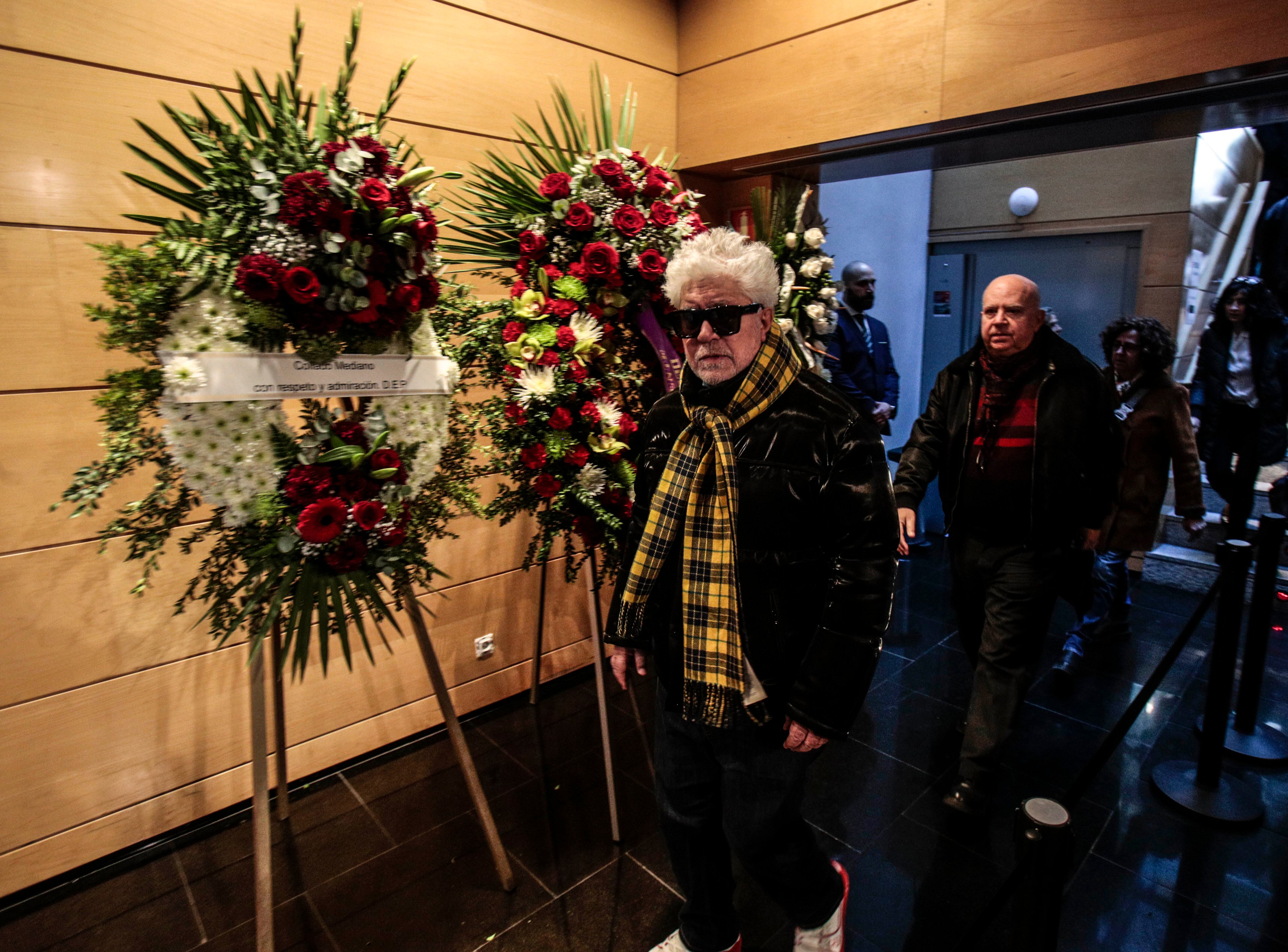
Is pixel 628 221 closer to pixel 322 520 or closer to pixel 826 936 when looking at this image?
pixel 322 520

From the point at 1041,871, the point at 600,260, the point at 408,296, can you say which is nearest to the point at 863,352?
the point at 600,260

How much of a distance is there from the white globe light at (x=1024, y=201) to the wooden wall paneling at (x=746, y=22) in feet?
8.82

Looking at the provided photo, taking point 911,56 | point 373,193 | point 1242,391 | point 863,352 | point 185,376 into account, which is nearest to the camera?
point 185,376

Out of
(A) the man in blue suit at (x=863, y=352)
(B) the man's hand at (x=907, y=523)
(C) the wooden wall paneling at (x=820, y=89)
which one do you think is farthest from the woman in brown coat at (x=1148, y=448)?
(C) the wooden wall paneling at (x=820, y=89)

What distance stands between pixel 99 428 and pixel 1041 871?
8.42 ft

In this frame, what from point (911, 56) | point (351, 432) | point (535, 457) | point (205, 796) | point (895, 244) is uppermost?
point (911, 56)

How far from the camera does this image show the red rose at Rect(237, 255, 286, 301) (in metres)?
1.48

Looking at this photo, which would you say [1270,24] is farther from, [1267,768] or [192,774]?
[192,774]

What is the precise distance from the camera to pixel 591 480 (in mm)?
2152

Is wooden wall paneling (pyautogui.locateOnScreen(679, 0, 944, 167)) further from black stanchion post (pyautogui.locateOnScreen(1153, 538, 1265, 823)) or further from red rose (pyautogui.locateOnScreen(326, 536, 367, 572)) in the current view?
red rose (pyautogui.locateOnScreen(326, 536, 367, 572))

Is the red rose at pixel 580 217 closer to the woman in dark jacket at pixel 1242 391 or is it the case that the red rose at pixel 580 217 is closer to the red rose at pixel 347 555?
the red rose at pixel 347 555

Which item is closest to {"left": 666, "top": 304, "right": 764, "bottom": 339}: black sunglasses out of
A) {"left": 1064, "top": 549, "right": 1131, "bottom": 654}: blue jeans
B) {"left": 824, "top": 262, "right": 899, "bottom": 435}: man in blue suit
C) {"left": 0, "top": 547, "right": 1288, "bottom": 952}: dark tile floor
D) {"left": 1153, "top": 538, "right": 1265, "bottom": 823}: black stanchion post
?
{"left": 0, "top": 547, "right": 1288, "bottom": 952}: dark tile floor

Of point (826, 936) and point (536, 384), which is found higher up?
point (536, 384)

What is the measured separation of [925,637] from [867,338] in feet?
5.93
